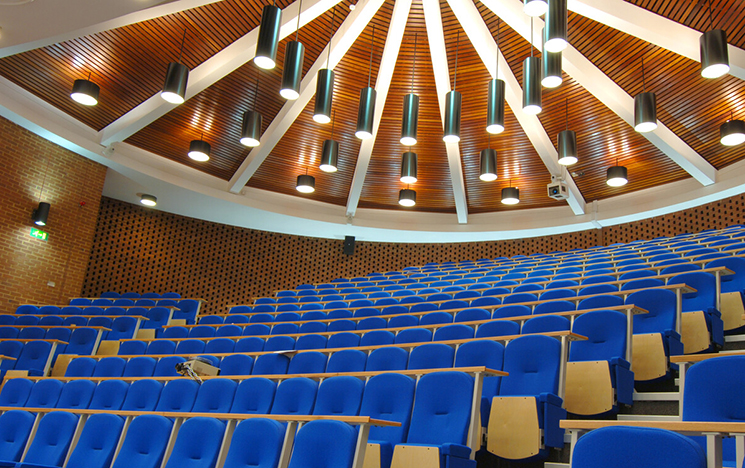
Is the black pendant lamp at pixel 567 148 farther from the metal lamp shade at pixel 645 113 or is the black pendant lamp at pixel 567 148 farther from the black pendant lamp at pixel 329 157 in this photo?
the black pendant lamp at pixel 329 157

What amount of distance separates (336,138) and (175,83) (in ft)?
13.7

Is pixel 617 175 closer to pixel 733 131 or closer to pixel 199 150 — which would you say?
pixel 733 131

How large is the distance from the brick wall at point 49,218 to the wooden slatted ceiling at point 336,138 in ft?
11.3

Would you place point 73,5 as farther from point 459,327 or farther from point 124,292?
point 124,292

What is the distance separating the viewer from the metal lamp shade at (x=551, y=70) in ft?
21.3

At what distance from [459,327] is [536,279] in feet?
11.6

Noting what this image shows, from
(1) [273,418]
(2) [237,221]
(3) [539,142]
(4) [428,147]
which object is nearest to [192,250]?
(2) [237,221]

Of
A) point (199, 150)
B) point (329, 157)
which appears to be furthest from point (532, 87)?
point (199, 150)

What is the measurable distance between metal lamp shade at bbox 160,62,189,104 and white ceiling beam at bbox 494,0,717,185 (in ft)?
15.3

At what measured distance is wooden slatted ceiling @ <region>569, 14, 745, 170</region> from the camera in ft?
27.0

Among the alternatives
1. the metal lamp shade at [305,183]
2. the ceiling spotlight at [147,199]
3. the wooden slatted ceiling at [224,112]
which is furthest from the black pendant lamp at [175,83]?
the ceiling spotlight at [147,199]

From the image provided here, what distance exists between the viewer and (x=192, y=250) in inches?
537

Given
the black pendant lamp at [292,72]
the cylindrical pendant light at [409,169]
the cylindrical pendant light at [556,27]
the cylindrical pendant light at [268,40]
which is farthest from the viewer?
the cylindrical pendant light at [409,169]

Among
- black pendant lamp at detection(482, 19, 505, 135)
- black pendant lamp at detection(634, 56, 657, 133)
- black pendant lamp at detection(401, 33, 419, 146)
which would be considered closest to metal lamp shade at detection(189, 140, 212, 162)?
black pendant lamp at detection(401, 33, 419, 146)
